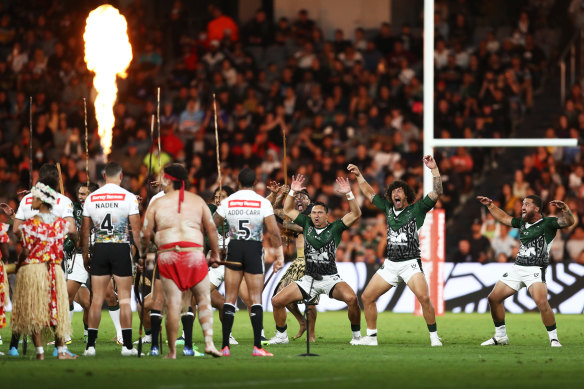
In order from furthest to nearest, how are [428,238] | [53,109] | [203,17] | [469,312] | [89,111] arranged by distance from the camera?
[203,17] → [89,111] → [53,109] → [469,312] → [428,238]

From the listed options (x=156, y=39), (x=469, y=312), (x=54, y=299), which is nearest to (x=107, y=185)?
(x=54, y=299)

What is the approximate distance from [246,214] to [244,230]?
7.9 inches

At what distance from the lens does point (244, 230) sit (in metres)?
14.2

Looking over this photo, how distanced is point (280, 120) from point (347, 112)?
6.06 feet

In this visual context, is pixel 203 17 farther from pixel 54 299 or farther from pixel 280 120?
pixel 54 299

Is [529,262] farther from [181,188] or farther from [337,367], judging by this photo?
[181,188]

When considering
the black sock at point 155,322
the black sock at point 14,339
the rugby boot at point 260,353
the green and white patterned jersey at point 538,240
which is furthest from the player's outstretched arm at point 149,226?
the green and white patterned jersey at point 538,240

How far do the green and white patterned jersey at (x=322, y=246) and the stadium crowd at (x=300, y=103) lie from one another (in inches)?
334

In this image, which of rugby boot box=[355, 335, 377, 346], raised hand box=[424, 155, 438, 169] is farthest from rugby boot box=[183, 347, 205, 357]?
raised hand box=[424, 155, 438, 169]

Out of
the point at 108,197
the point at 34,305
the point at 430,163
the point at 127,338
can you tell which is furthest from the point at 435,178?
the point at 34,305

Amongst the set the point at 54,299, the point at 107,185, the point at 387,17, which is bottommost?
the point at 54,299

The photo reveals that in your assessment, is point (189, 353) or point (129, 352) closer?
point (189, 353)

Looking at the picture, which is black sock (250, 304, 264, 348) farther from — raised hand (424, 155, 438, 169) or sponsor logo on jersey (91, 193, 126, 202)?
raised hand (424, 155, 438, 169)

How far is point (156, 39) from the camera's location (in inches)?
1273
